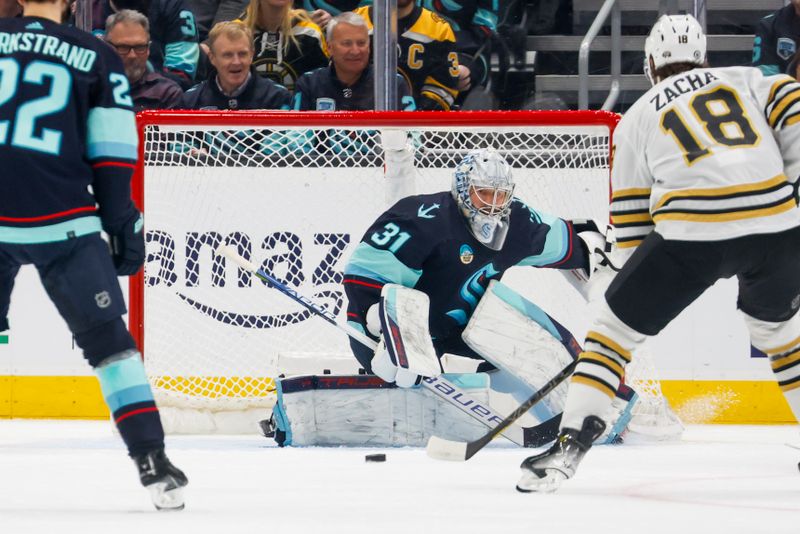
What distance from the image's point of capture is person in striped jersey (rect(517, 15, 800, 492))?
9.16ft

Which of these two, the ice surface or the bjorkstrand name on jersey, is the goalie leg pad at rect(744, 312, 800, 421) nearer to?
the ice surface

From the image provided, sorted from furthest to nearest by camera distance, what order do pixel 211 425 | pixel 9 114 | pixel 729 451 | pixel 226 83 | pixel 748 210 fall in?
pixel 226 83, pixel 211 425, pixel 729 451, pixel 748 210, pixel 9 114

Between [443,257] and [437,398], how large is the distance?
42cm

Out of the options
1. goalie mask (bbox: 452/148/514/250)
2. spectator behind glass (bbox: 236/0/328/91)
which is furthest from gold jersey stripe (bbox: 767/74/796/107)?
spectator behind glass (bbox: 236/0/328/91)

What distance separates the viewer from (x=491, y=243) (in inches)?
156

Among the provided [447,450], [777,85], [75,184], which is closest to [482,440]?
[447,450]

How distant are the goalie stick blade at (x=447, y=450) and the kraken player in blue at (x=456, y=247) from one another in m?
0.61

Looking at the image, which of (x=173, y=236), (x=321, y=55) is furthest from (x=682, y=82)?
(x=321, y=55)

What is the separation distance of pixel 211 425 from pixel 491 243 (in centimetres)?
116

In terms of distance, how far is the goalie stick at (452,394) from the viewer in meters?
3.90

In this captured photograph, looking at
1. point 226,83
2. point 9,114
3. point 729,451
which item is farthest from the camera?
point 226,83

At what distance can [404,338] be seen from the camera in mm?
3752

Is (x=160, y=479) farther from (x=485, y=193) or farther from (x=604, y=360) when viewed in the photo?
(x=485, y=193)

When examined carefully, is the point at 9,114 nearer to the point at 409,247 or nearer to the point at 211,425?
the point at 409,247
